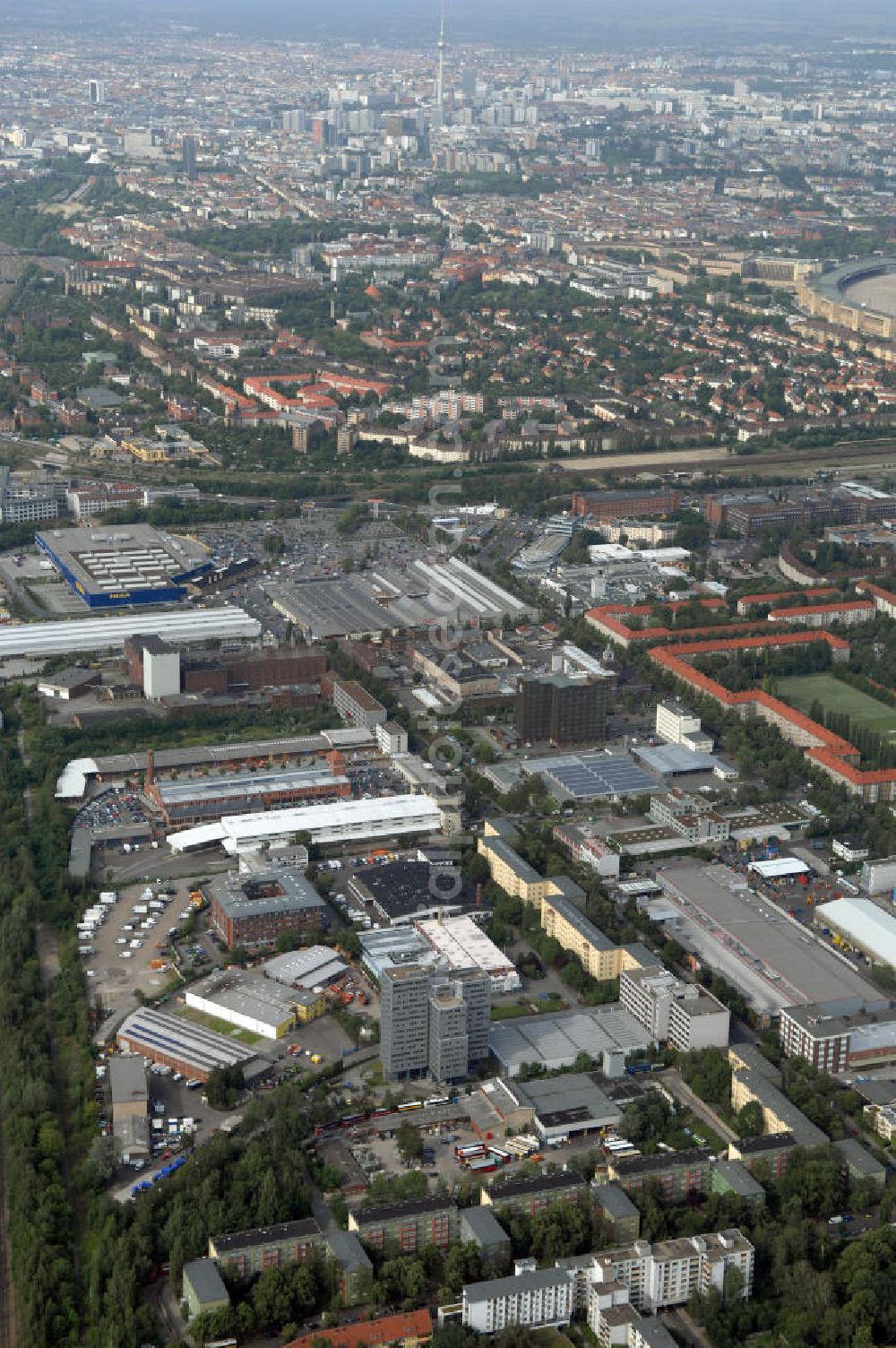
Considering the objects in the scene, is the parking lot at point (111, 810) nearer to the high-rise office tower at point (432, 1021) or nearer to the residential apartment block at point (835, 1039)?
the high-rise office tower at point (432, 1021)

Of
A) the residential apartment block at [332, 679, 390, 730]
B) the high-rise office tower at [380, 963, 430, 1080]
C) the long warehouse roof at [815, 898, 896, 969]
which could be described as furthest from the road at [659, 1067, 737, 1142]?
the residential apartment block at [332, 679, 390, 730]

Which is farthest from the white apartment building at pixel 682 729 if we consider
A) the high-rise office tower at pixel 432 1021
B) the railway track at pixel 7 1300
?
the railway track at pixel 7 1300

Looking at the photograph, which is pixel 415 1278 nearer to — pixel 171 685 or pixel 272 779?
pixel 272 779

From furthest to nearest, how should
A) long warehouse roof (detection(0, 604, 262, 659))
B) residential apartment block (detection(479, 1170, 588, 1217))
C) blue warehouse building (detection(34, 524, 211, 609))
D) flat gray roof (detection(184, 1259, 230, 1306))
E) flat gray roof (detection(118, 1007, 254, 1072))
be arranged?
blue warehouse building (detection(34, 524, 211, 609)) → long warehouse roof (detection(0, 604, 262, 659)) → flat gray roof (detection(118, 1007, 254, 1072)) → residential apartment block (detection(479, 1170, 588, 1217)) → flat gray roof (detection(184, 1259, 230, 1306))

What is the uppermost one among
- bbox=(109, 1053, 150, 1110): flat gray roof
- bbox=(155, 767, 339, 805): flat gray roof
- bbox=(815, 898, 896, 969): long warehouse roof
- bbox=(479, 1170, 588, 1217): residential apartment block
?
bbox=(479, 1170, 588, 1217): residential apartment block

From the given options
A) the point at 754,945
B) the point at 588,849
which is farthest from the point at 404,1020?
the point at 588,849

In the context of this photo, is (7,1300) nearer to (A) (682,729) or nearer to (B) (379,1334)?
(B) (379,1334)

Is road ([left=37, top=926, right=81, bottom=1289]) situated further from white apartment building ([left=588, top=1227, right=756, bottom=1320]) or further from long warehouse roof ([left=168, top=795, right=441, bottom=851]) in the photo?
white apartment building ([left=588, top=1227, right=756, bottom=1320])

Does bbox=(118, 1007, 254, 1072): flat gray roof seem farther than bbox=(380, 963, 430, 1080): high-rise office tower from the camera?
Yes
